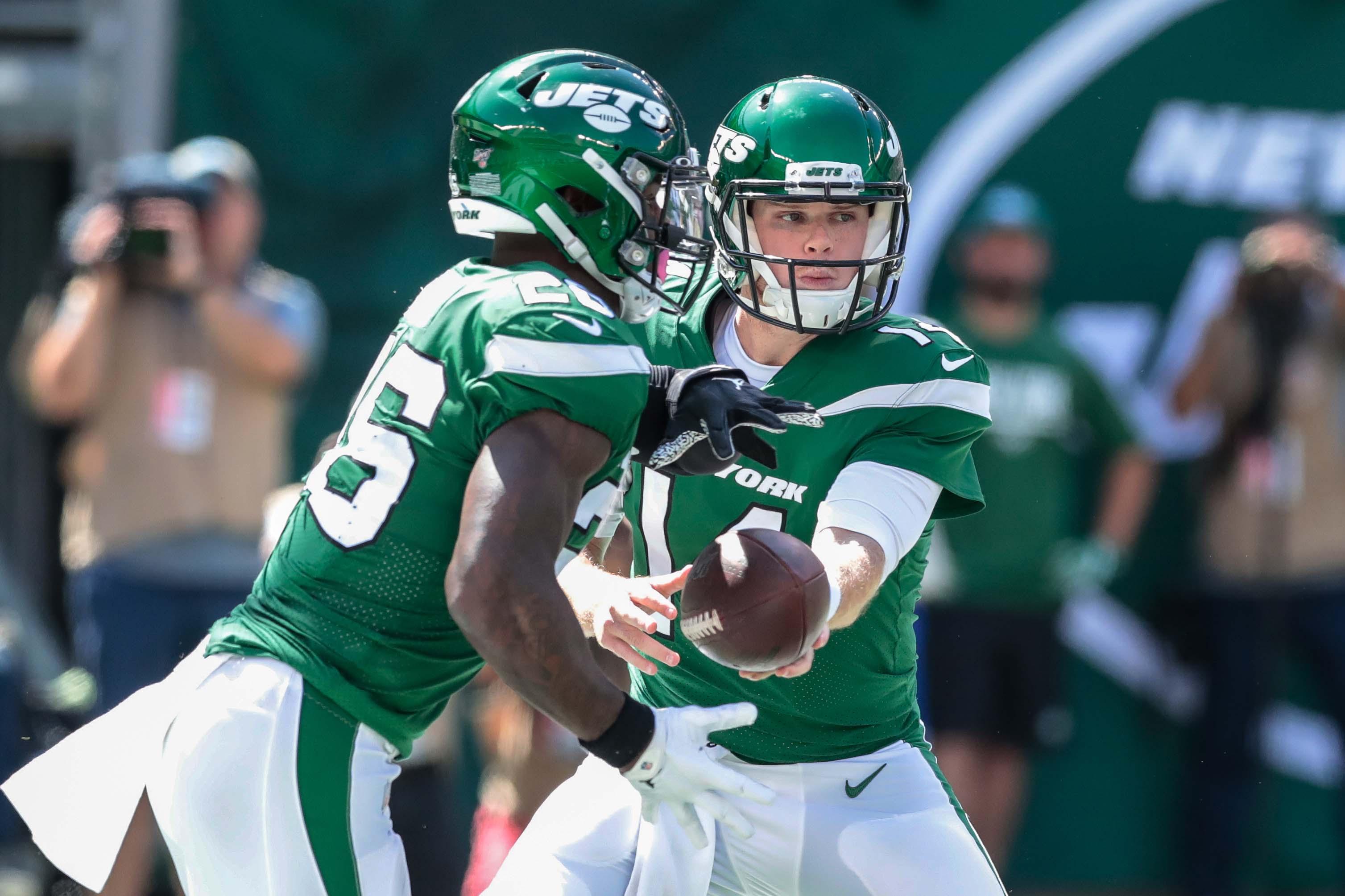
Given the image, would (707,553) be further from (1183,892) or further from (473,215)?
(1183,892)

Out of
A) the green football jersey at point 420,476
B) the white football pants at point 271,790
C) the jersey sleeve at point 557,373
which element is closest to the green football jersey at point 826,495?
the green football jersey at point 420,476

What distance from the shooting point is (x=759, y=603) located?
2.69 metres

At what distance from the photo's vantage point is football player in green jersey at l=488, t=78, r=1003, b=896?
114 inches

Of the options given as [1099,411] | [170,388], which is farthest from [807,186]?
[1099,411]

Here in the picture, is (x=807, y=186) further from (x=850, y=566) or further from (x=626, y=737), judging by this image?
(x=626, y=737)

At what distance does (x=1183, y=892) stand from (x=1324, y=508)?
56.6 inches

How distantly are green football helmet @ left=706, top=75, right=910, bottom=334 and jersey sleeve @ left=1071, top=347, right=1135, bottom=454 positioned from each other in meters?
2.93

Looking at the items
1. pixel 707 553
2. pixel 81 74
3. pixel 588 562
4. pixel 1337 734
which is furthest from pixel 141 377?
pixel 1337 734

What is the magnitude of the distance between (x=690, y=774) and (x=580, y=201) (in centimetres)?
87

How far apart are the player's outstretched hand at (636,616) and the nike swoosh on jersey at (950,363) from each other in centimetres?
59

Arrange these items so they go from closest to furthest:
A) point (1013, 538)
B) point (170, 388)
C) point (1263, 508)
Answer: point (170, 388) < point (1013, 538) < point (1263, 508)

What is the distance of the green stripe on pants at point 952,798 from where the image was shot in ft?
9.66

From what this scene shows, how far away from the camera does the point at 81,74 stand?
19.2 ft

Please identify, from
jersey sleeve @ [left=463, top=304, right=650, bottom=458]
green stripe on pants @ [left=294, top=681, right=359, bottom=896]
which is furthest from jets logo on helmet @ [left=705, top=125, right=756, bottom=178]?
green stripe on pants @ [left=294, top=681, right=359, bottom=896]
